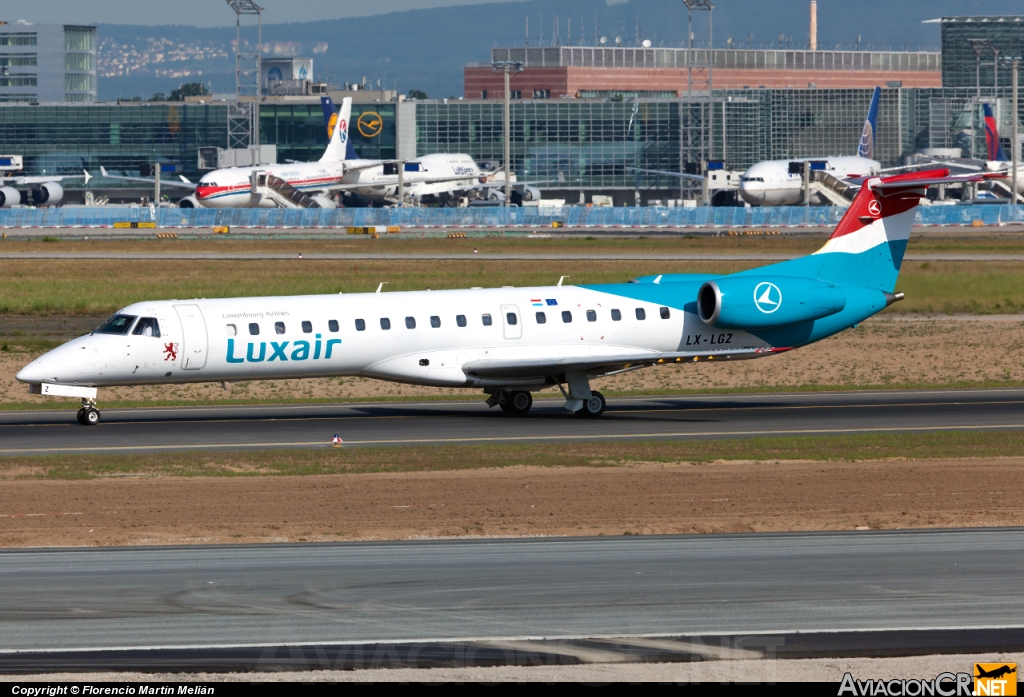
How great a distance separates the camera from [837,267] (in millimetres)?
37312

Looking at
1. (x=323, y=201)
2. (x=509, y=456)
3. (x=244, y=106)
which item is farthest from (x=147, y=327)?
(x=244, y=106)

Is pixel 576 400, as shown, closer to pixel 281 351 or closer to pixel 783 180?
pixel 281 351

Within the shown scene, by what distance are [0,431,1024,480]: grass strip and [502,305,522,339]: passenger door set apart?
5.28 m

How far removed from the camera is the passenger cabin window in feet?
106

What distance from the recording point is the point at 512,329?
3484 centimetres

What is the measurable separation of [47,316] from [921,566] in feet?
147

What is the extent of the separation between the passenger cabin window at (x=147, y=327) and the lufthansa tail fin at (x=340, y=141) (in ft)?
352

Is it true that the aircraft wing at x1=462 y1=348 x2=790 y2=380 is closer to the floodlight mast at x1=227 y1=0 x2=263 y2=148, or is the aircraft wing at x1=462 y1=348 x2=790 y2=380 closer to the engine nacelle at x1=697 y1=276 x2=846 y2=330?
the engine nacelle at x1=697 y1=276 x2=846 y2=330

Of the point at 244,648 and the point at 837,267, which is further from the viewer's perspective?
the point at 837,267

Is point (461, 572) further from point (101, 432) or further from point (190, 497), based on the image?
point (101, 432)

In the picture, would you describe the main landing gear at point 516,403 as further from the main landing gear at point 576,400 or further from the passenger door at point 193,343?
the passenger door at point 193,343

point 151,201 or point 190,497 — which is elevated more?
point 151,201

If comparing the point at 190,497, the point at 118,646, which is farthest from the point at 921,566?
the point at 190,497

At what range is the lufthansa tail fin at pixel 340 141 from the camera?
138375mm
